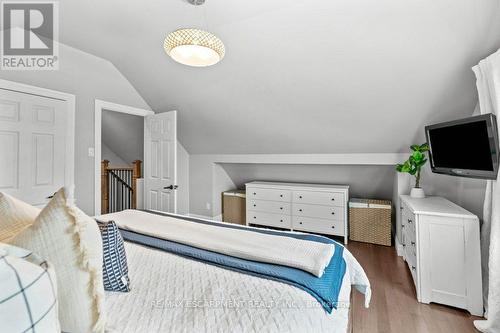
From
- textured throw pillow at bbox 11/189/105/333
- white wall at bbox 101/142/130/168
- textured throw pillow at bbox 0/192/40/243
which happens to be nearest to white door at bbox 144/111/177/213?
textured throw pillow at bbox 0/192/40/243

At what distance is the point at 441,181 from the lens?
9.29ft

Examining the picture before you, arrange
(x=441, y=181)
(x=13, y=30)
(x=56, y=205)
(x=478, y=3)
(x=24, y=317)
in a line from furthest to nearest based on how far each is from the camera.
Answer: (x=441, y=181)
(x=13, y=30)
(x=478, y=3)
(x=56, y=205)
(x=24, y=317)

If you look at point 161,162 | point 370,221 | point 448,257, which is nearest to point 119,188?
point 161,162

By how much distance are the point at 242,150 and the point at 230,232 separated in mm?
2317

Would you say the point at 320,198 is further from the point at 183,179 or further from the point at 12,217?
the point at 12,217

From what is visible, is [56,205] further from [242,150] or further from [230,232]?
[242,150]

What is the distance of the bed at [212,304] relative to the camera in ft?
2.97

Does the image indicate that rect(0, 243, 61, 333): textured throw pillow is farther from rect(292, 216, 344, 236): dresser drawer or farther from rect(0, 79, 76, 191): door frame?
rect(292, 216, 344, 236): dresser drawer

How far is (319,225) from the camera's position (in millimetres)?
3646

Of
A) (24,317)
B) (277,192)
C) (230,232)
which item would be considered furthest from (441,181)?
(24,317)

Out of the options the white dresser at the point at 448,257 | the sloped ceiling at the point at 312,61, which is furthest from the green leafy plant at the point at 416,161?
the white dresser at the point at 448,257

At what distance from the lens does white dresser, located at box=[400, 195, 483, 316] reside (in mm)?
1917

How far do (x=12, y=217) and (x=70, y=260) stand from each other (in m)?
0.49

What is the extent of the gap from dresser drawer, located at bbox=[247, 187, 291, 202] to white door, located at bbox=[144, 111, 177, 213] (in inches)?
52.3
